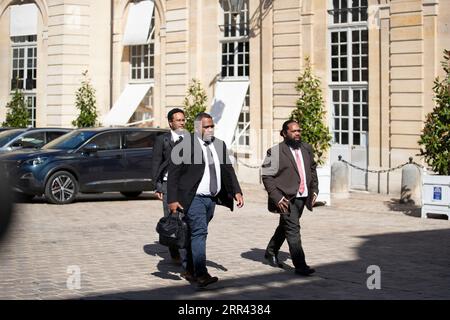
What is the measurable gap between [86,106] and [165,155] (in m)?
20.8

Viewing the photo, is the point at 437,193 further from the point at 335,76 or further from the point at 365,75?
the point at 335,76

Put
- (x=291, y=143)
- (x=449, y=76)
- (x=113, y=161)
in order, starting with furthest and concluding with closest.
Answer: (x=113, y=161) < (x=449, y=76) < (x=291, y=143)

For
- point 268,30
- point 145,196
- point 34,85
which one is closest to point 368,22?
point 268,30

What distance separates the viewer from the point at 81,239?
11.4 m

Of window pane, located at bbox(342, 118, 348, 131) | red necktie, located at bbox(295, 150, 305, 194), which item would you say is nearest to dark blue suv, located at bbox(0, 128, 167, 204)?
window pane, located at bbox(342, 118, 348, 131)

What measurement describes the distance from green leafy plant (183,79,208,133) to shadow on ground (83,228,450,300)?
13.0 metres

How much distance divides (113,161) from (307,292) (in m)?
11.0

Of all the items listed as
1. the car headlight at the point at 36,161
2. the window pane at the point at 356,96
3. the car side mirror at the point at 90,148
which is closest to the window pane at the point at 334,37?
the window pane at the point at 356,96

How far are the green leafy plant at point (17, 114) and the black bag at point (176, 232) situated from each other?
24.9 meters

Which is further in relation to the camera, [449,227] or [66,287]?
[449,227]

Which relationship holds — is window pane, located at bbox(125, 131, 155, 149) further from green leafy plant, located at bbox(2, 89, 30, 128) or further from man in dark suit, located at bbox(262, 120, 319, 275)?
green leafy plant, located at bbox(2, 89, 30, 128)

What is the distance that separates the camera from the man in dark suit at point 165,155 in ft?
29.5

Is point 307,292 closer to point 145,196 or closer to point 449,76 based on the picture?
point 449,76

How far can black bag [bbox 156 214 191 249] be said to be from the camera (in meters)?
7.52
